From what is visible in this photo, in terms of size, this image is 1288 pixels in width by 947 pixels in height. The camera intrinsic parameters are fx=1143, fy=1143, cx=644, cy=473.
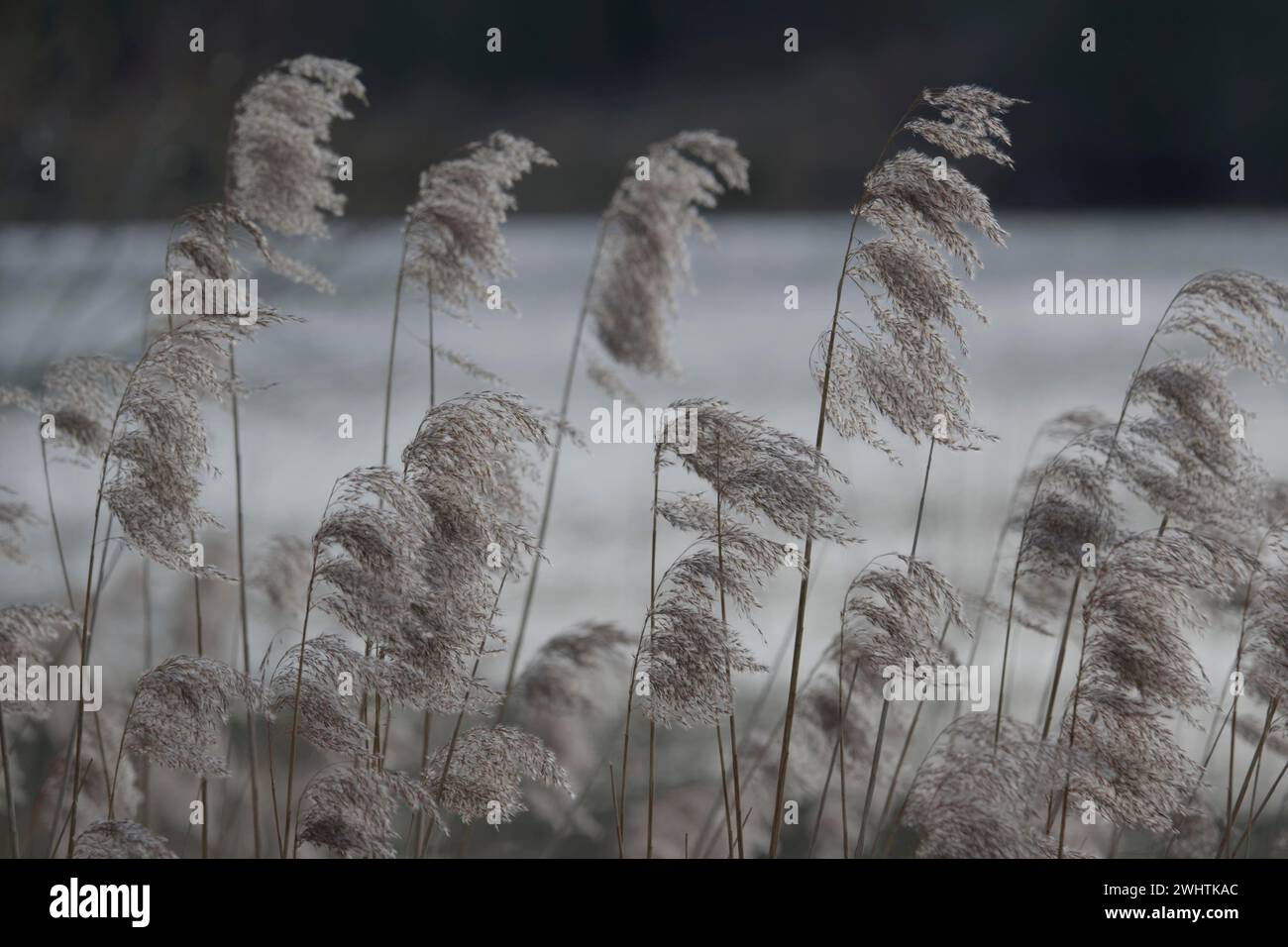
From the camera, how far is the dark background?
15.3 feet

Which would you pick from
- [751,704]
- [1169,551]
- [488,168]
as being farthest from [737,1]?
[1169,551]

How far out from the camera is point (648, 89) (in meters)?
7.12

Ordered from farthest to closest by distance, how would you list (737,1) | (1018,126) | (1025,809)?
(1018,126)
(737,1)
(1025,809)

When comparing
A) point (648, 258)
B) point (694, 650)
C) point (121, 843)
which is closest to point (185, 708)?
point (121, 843)

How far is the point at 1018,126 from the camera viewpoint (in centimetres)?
775

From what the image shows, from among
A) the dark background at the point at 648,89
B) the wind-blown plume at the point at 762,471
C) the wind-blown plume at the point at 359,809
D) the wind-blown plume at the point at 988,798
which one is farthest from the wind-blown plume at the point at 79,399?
the dark background at the point at 648,89

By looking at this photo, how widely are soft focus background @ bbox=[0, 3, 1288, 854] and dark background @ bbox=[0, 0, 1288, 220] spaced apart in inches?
0.7

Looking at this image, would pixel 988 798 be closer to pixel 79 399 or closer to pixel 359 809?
pixel 359 809

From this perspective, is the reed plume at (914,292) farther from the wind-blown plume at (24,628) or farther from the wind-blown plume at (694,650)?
the wind-blown plume at (24,628)

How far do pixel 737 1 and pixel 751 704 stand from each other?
169 inches

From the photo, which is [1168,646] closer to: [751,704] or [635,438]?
[635,438]

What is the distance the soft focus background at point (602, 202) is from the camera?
4.48 metres
